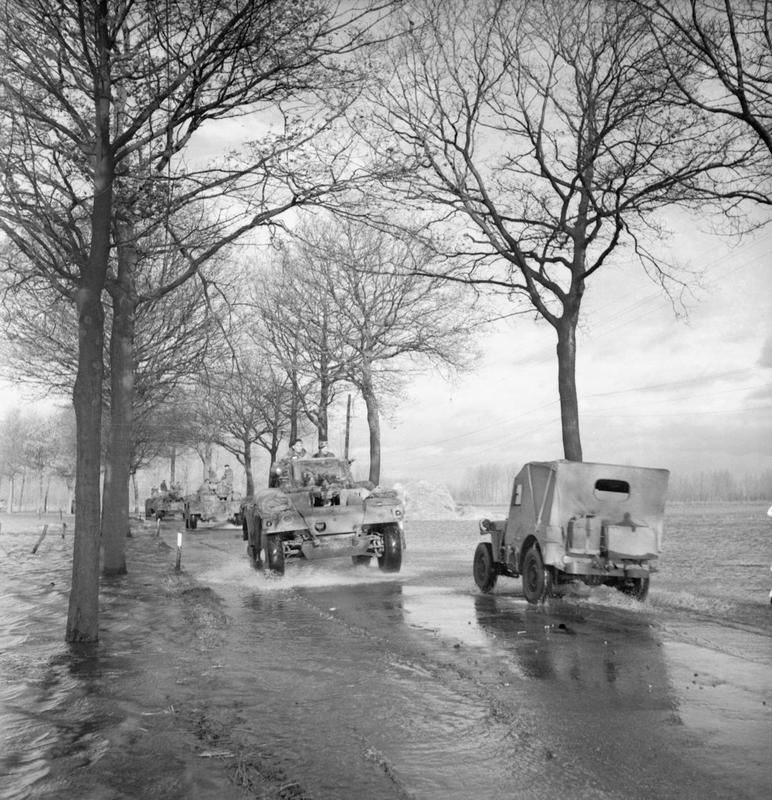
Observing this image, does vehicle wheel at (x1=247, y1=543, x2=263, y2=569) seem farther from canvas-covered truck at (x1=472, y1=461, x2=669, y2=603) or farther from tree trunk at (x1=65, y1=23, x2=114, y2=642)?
tree trunk at (x1=65, y1=23, x2=114, y2=642)

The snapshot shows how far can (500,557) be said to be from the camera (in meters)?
12.8

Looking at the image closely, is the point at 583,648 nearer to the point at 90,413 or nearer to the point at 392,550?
the point at 90,413

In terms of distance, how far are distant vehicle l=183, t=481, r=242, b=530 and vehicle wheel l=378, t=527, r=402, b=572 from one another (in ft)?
70.1

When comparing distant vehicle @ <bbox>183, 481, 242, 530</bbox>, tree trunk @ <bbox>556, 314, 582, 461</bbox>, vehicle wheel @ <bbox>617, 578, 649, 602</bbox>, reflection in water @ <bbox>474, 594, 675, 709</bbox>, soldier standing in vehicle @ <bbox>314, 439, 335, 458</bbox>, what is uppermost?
tree trunk @ <bbox>556, 314, 582, 461</bbox>

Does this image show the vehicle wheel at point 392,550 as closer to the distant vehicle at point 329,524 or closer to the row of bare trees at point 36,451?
the distant vehicle at point 329,524

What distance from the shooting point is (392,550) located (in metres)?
16.1

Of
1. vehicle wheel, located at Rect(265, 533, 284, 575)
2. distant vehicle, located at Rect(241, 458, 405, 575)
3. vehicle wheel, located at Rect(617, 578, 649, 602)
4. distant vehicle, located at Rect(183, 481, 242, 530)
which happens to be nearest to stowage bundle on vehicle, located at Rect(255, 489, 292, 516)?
distant vehicle, located at Rect(241, 458, 405, 575)

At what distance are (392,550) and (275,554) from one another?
220cm

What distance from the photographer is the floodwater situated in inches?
180

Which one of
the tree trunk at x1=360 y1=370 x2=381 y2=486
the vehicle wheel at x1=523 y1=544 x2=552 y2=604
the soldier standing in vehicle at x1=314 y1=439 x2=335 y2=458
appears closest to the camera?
the vehicle wheel at x1=523 y1=544 x2=552 y2=604

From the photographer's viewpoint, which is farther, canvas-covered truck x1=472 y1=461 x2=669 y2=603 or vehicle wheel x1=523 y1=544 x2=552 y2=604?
vehicle wheel x1=523 y1=544 x2=552 y2=604

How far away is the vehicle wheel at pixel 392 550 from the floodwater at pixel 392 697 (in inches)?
127

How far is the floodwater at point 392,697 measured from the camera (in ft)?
15.0

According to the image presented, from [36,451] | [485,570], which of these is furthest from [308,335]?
[36,451]
